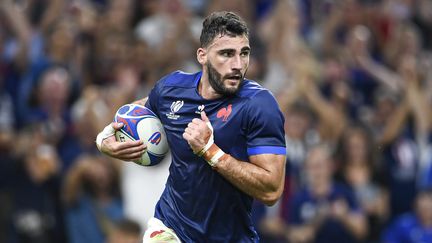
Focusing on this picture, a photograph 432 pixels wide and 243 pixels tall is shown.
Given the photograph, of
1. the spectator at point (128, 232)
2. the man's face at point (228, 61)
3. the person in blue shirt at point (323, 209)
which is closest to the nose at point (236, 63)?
the man's face at point (228, 61)

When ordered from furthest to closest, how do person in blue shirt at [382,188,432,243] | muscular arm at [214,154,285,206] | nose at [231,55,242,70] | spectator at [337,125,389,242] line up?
1. spectator at [337,125,389,242]
2. person in blue shirt at [382,188,432,243]
3. nose at [231,55,242,70]
4. muscular arm at [214,154,285,206]

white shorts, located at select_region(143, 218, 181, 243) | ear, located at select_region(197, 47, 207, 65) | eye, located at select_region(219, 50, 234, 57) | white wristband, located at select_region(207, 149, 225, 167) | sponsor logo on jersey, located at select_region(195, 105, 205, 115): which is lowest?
white shorts, located at select_region(143, 218, 181, 243)

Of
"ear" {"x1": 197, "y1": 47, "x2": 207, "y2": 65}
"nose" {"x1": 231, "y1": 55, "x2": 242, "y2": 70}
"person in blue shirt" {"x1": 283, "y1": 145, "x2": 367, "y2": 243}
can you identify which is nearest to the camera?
"nose" {"x1": 231, "y1": 55, "x2": 242, "y2": 70}

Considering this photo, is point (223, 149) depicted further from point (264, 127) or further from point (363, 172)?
point (363, 172)

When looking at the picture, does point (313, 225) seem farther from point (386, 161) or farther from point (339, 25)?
point (339, 25)

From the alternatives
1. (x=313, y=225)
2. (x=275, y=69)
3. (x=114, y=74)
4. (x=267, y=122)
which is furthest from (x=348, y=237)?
(x=267, y=122)

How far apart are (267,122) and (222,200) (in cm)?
66

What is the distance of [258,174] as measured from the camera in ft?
22.5

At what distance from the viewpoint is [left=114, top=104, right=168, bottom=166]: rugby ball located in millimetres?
7457

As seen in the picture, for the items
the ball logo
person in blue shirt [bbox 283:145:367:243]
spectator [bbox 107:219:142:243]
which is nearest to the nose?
the ball logo

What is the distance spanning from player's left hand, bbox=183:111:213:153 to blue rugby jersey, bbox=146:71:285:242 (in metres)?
0.21

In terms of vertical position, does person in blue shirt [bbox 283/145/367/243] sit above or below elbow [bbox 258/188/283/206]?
below

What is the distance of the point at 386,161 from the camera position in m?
12.4

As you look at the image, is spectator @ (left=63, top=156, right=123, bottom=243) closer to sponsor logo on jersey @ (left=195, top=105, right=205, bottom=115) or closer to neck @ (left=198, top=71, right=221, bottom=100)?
neck @ (left=198, top=71, right=221, bottom=100)
